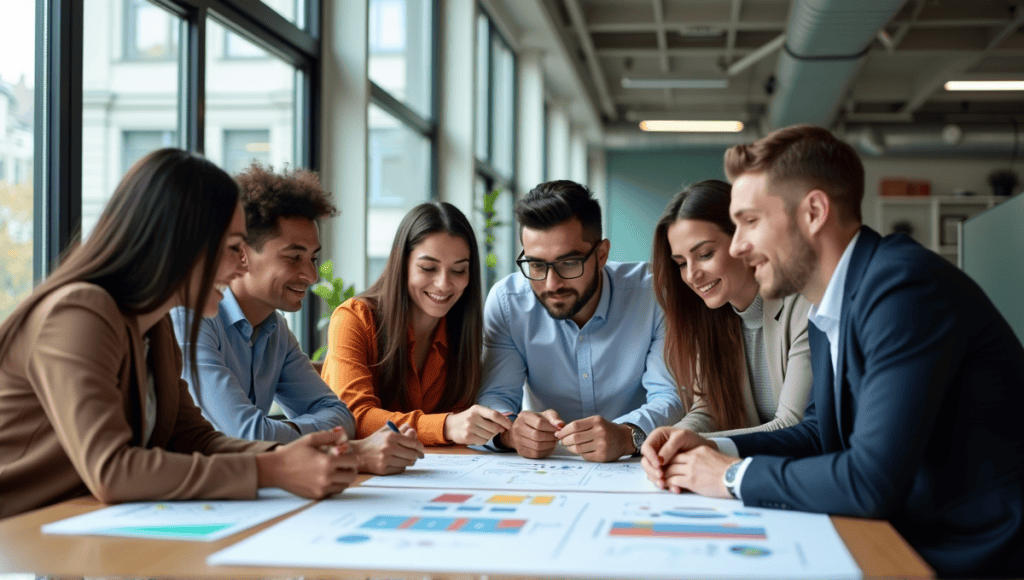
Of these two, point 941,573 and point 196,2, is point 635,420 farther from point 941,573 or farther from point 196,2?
point 196,2

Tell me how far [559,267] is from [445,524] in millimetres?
1491

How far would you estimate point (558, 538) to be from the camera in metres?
1.18

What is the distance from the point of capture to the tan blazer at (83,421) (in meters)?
1.33

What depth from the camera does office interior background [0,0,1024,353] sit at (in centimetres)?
247

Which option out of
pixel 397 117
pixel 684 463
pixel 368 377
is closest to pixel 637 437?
pixel 684 463

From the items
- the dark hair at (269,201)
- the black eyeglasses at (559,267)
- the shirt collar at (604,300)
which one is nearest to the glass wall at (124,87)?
the dark hair at (269,201)

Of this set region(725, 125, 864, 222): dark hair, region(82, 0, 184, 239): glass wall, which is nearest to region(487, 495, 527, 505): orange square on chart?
region(725, 125, 864, 222): dark hair

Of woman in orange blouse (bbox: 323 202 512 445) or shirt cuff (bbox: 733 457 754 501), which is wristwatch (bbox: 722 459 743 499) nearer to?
Answer: shirt cuff (bbox: 733 457 754 501)

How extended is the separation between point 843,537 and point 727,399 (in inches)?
45.3

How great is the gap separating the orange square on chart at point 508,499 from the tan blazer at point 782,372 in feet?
2.52

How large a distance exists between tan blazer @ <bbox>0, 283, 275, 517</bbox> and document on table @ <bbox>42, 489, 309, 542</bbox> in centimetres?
3

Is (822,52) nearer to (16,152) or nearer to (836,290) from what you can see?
(836,290)

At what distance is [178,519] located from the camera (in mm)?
1275

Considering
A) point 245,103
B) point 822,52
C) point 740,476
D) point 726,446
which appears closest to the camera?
point 740,476
